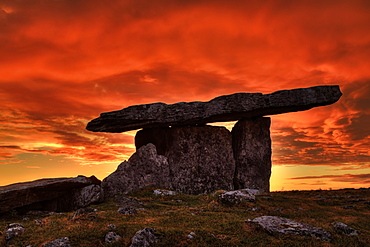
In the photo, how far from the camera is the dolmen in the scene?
26047 millimetres

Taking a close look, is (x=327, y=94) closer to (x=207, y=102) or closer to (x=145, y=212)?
(x=207, y=102)

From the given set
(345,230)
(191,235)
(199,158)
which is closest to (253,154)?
(199,158)

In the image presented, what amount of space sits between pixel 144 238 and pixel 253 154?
68.1ft

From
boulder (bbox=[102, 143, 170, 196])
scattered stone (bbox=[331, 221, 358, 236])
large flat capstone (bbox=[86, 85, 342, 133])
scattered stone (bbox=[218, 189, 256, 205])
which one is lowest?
scattered stone (bbox=[331, 221, 358, 236])

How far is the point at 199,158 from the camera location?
2897cm

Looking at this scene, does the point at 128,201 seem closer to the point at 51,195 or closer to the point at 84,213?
the point at 84,213

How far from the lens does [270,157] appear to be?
1207 inches

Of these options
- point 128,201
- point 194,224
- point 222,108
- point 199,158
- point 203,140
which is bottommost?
point 194,224

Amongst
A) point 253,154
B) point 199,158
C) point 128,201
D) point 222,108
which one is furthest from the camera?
point 253,154

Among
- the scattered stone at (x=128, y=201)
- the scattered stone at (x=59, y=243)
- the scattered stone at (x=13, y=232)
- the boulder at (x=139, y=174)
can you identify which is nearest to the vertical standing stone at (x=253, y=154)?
the boulder at (x=139, y=174)

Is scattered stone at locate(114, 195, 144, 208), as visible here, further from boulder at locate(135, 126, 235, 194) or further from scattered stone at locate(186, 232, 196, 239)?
scattered stone at locate(186, 232, 196, 239)

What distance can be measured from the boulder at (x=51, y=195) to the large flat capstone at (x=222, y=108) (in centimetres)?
778

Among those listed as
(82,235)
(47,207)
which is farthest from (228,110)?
(82,235)

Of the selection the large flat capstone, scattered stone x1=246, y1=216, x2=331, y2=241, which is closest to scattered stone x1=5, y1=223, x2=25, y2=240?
scattered stone x1=246, y1=216, x2=331, y2=241
